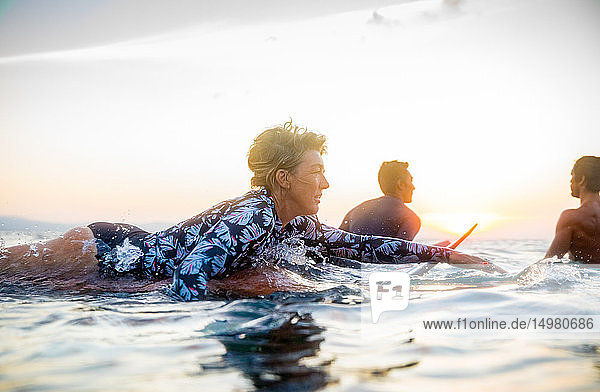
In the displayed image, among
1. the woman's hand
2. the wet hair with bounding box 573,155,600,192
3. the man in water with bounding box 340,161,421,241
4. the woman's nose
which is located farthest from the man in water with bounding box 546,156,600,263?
the woman's nose

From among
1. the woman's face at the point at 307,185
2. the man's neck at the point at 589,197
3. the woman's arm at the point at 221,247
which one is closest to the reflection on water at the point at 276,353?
the woman's arm at the point at 221,247

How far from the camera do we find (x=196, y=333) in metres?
2.49

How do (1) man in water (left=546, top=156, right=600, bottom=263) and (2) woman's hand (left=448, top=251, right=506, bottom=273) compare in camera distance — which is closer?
(2) woman's hand (left=448, top=251, right=506, bottom=273)

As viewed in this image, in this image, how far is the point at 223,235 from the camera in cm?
333

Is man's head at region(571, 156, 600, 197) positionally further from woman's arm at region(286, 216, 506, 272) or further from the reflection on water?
the reflection on water

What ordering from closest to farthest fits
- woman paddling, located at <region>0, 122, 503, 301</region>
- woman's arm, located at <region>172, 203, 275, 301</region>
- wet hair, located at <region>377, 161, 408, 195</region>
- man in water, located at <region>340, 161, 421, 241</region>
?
woman's arm, located at <region>172, 203, 275, 301</region>, woman paddling, located at <region>0, 122, 503, 301</region>, man in water, located at <region>340, 161, 421, 241</region>, wet hair, located at <region>377, 161, 408, 195</region>

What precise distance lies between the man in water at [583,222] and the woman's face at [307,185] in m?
4.16

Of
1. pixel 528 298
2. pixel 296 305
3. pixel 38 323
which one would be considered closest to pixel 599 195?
pixel 528 298

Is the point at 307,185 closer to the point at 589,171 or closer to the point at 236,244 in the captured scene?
the point at 236,244

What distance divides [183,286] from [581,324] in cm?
230

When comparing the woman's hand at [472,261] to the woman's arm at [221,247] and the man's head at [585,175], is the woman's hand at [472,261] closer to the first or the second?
the woman's arm at [221,247]

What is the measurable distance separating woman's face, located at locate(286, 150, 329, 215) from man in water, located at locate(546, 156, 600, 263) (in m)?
4.16

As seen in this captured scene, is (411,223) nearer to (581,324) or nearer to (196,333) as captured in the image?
(581,324)

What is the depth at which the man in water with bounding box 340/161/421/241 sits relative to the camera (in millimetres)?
6824
